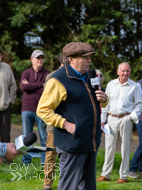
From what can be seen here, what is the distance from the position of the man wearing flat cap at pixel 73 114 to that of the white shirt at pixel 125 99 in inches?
92.7

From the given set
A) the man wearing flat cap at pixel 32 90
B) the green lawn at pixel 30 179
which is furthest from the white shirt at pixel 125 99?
the man wearing flat cap at pixel 32 90

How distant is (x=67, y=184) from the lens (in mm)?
3889

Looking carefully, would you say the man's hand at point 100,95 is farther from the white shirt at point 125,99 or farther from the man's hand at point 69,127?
the white shirt at point 125,99

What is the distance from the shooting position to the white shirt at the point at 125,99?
6.30 metres

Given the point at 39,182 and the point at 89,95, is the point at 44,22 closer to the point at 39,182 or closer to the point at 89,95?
the point at 39,182

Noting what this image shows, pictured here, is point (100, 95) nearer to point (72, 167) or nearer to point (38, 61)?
point (72, 167)

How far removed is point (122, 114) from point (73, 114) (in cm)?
263

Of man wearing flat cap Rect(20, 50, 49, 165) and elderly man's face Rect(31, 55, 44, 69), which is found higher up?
elderly man's face Rect(31, 55, 44, 69)

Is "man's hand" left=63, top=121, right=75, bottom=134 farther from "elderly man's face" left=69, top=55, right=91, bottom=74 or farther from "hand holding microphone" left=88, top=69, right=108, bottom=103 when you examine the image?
"elderly man's face" left=69, top=55, right=91, bottom=74

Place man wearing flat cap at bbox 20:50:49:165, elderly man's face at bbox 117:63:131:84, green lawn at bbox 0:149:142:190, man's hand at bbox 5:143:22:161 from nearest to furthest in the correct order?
man's hand at bbox 5:143:22:161
green lawn at bbox 0:149:142:190
elderly man's face at bbox 117:63:131:84
man wearing flat cap at bbox 20:50:49:165

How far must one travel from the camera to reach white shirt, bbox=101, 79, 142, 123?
6.30 metres

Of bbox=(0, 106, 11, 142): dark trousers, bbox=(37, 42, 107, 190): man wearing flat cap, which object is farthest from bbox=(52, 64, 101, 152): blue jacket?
bbox=(0, 106, 11, 142): dark trousers

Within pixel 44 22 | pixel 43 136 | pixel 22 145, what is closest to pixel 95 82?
pixel 22 145

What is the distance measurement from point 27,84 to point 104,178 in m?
2.48
